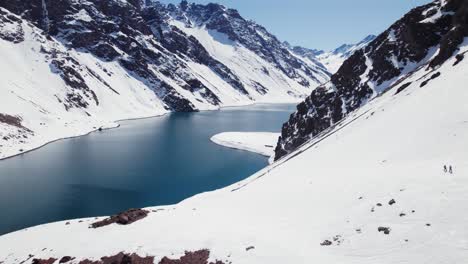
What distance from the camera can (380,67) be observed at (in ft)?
278

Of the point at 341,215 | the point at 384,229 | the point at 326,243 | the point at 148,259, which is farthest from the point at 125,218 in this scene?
the point at 384,229

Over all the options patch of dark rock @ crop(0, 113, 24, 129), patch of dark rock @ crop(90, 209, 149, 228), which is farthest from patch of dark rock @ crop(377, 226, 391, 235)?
patch of dark rock @ crop(0, 113, 24, 129)

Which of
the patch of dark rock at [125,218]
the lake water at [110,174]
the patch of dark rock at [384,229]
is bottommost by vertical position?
the patch of dark rock at [384,229]

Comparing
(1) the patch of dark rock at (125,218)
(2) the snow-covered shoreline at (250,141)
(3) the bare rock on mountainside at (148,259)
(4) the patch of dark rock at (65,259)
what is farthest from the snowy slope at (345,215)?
(2) the snow-covered shoreline at (250,141)

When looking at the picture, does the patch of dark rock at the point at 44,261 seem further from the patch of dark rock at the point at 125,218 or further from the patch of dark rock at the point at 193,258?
the patch of dark rock at the point at 193,258

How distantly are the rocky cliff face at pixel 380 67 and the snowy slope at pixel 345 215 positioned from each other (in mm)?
36064

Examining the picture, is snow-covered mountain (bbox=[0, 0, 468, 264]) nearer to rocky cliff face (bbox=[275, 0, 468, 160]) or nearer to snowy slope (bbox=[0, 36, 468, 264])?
snowy slope (bbox=[0, 36, 468, 264])

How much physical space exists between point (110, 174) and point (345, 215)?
70.4 m

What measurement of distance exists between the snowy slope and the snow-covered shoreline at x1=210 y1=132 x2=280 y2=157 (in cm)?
7444

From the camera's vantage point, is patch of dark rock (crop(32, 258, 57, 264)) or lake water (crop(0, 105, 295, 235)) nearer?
patch of dark rock (crop(32, 258, 57, 264))

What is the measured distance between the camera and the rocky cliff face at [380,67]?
7700 centimetres

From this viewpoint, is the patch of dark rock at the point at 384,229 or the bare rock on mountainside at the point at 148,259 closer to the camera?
the patch of dark rock at the point at 384,229

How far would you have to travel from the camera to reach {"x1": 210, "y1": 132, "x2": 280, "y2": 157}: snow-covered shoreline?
117 metres

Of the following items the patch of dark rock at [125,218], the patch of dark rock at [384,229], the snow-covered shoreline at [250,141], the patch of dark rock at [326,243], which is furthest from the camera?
the snow-covered shoreline at [250,141]
